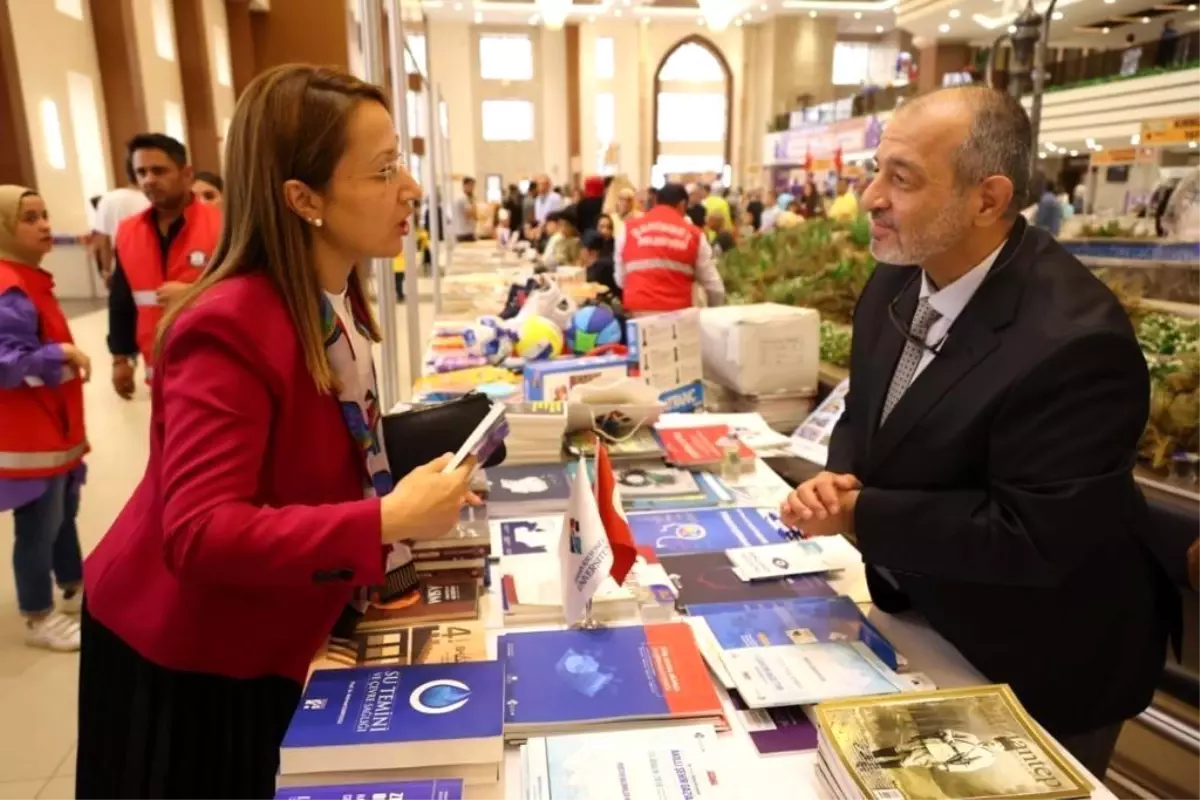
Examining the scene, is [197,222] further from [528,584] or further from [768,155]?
[768,155]

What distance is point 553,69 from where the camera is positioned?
24469mm

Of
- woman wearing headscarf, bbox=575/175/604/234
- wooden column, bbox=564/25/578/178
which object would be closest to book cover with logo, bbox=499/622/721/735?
woman wearing headscarf, bbox=575/175/604/234

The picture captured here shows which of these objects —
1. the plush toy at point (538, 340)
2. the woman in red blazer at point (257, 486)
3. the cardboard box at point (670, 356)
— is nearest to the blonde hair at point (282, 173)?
the woman in red blazer at point (257, 486)

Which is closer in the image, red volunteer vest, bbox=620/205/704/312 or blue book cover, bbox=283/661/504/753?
blue book cover, bbox=283/661/504/753

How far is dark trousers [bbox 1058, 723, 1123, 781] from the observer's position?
1.44 metres

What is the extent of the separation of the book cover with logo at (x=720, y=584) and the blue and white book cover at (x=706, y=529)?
62 millimetres

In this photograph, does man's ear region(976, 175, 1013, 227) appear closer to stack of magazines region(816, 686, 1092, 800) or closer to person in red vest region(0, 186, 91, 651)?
stack of magazines region(816, 686, 1092, 800)

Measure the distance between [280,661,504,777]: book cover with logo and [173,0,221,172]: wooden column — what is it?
44.2ft

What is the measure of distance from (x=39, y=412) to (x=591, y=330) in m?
2.02

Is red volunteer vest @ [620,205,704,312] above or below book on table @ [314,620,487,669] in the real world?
above

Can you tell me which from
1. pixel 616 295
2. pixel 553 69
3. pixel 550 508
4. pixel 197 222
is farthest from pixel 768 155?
pixel 550 508

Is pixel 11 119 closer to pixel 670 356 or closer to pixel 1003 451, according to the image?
pixel 670 356

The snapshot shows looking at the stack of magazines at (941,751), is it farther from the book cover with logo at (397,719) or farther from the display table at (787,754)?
the book cover with logo at (397,719)

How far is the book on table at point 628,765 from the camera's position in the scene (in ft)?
3.32
